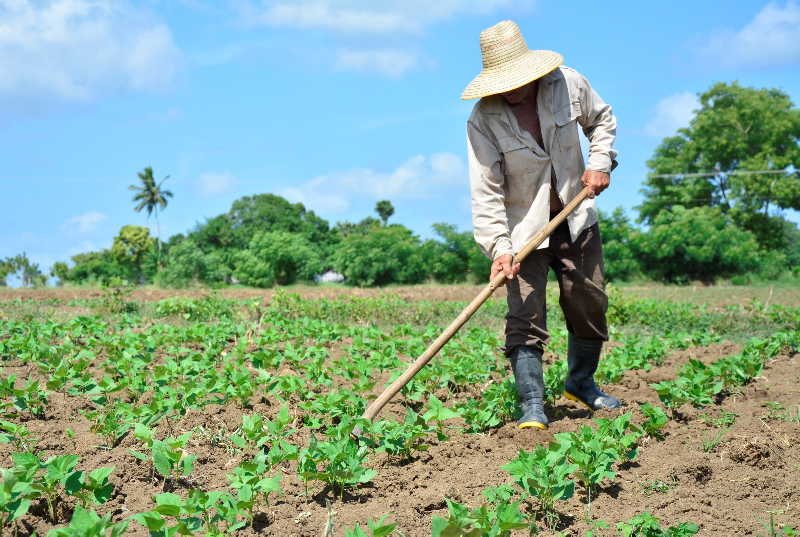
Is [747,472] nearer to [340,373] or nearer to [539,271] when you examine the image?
[539,271]

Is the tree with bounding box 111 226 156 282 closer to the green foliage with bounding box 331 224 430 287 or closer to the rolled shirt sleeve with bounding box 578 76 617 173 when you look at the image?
the green foliage with bounding box 331 224 430 287

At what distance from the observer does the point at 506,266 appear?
3.94 m

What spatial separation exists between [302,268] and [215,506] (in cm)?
3363

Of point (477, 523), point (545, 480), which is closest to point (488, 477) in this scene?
point (545, 480)

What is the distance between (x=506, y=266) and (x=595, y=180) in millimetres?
802

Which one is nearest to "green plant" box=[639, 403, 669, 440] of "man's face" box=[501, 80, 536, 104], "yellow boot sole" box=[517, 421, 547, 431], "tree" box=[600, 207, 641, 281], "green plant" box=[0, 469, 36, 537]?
"yellow boot sole" box=[517, 421, 547, 431]

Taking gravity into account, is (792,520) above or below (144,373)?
below

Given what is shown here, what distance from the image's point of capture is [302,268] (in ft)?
118

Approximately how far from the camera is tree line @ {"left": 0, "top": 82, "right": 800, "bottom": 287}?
30281 mm

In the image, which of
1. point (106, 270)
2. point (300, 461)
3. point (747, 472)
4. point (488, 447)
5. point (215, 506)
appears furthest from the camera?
point (106, 270)

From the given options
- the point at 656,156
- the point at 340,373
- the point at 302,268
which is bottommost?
the point at 340,373

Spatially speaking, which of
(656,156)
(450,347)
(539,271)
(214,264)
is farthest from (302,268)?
(539,271)

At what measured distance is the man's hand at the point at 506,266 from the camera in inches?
155

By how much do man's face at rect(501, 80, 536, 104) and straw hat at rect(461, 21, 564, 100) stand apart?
0.14 meters
